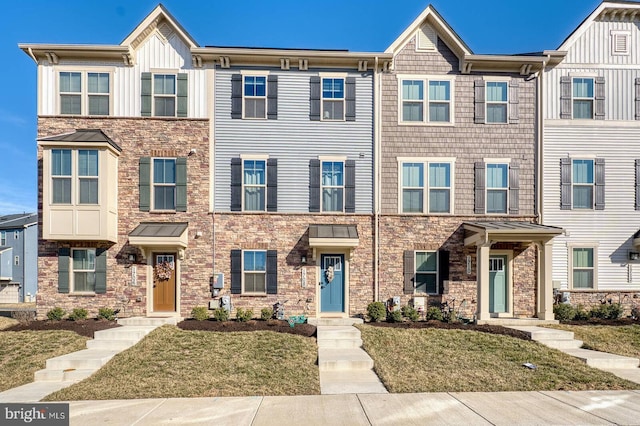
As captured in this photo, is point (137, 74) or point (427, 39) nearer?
point (137, 74)

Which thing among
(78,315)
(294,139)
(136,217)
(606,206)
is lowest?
(78,315)

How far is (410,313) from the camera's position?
42.2 feet

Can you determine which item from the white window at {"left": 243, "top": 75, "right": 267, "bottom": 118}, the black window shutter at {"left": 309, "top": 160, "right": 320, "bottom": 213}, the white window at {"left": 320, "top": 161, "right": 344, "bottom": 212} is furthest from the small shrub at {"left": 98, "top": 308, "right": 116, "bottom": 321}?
the white window at {"left": 243, "top": 75, "right": 267, "bottom": 118}

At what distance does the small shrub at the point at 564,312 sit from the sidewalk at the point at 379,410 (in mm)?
6116

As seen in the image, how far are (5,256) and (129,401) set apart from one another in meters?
31.4

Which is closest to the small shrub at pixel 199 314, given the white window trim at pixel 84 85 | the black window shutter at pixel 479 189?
the white window trim at pixel 84 85

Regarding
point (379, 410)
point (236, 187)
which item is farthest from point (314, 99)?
point (379, 410)

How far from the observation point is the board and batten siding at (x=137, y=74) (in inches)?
527

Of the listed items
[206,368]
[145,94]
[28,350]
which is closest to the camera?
[206,368]

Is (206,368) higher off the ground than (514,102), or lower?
lower

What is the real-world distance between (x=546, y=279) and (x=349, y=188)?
6.95 meters

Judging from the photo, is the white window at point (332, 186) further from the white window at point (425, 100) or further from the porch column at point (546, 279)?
the porch column at point (546, 279)

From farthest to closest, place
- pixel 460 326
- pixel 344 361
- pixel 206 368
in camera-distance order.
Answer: pixel 460 326 → pixel 344 361 → pixel 206 368

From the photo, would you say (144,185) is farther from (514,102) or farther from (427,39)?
(514,102)
